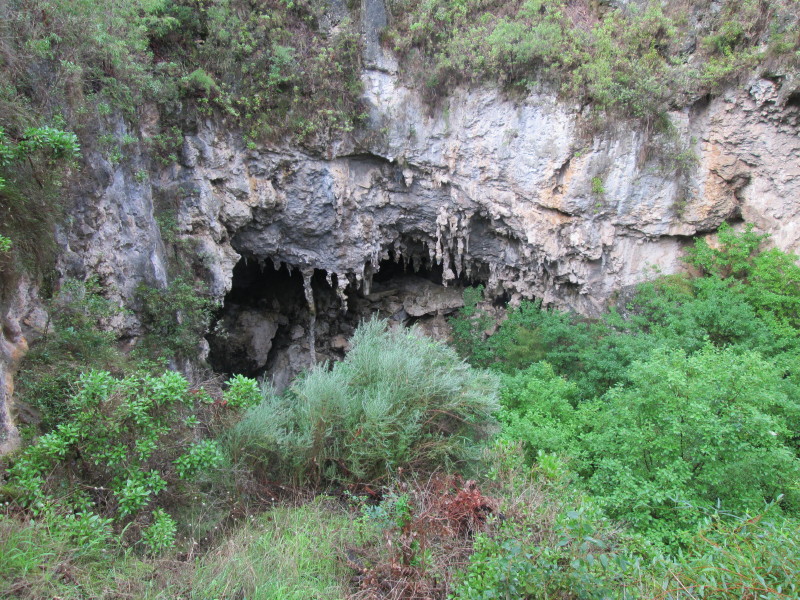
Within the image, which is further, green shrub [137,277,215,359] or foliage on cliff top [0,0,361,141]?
green shrub [137,277,215,359]

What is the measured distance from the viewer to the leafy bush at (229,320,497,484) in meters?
6.08

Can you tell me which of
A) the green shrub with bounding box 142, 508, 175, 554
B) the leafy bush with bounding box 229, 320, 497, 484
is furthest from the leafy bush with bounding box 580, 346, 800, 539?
the green shrub with bounding box 142, 508, 175, 554

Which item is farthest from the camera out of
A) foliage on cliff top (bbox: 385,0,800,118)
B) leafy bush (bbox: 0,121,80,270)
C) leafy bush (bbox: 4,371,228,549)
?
foliage on cliff top (bbox: 385,0,800,118)

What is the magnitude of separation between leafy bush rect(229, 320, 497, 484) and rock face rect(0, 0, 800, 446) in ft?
12.2

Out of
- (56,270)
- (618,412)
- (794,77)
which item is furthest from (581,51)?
(56,270)

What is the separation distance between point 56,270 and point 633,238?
1090 cm

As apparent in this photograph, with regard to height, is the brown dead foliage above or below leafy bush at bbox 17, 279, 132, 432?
below

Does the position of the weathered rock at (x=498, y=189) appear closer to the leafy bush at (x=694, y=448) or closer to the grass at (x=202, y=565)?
the leafy bush at (x=694, y=448)

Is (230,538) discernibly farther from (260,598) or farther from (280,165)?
(280,165)

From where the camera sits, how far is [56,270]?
5.72 metres

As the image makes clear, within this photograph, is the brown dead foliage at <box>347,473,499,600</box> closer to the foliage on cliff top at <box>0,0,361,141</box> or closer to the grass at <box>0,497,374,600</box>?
the grass at <box>0,497,374,600</box>

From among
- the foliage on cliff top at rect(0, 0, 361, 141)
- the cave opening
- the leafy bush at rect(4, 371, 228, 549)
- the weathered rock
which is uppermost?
the foliage on cliff top at rect(0, 0, 361, 141)

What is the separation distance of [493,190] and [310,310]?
5939 mm

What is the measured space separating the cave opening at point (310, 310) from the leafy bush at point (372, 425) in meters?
6.51
